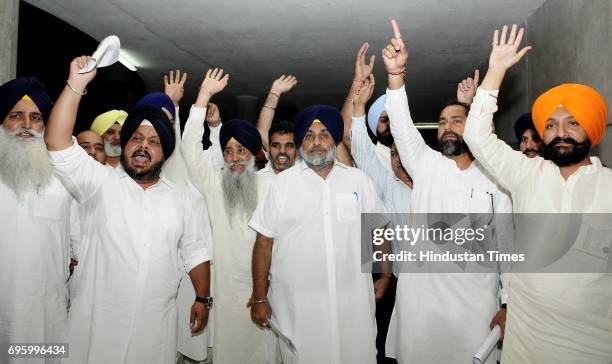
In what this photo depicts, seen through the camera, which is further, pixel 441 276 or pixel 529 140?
pixel 529 140

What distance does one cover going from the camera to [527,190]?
234cm

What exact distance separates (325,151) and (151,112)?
106 centimetres

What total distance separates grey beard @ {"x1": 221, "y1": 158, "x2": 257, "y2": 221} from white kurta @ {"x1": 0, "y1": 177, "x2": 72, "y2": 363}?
1.05 meters

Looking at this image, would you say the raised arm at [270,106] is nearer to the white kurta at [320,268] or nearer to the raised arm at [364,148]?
the raised arm at [364,148]

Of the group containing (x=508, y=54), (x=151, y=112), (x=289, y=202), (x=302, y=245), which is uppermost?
(x=508, y=54)

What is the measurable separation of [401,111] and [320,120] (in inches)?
22.9

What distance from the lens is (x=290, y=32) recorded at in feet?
19.5

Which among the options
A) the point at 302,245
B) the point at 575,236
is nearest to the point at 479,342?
the point at 575,236

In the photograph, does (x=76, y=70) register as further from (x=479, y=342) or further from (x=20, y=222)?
(x=479, y=342)

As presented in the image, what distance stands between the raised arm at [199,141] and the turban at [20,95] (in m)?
0.85

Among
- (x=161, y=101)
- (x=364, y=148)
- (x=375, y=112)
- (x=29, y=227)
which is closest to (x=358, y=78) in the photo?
(x=364, y=148)

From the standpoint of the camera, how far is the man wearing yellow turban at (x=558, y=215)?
2139 mm

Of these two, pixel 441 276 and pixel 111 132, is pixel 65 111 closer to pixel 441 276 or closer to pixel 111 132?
pixel 111 132

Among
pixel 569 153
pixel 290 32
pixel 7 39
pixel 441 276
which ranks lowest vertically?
pixel 441 276
